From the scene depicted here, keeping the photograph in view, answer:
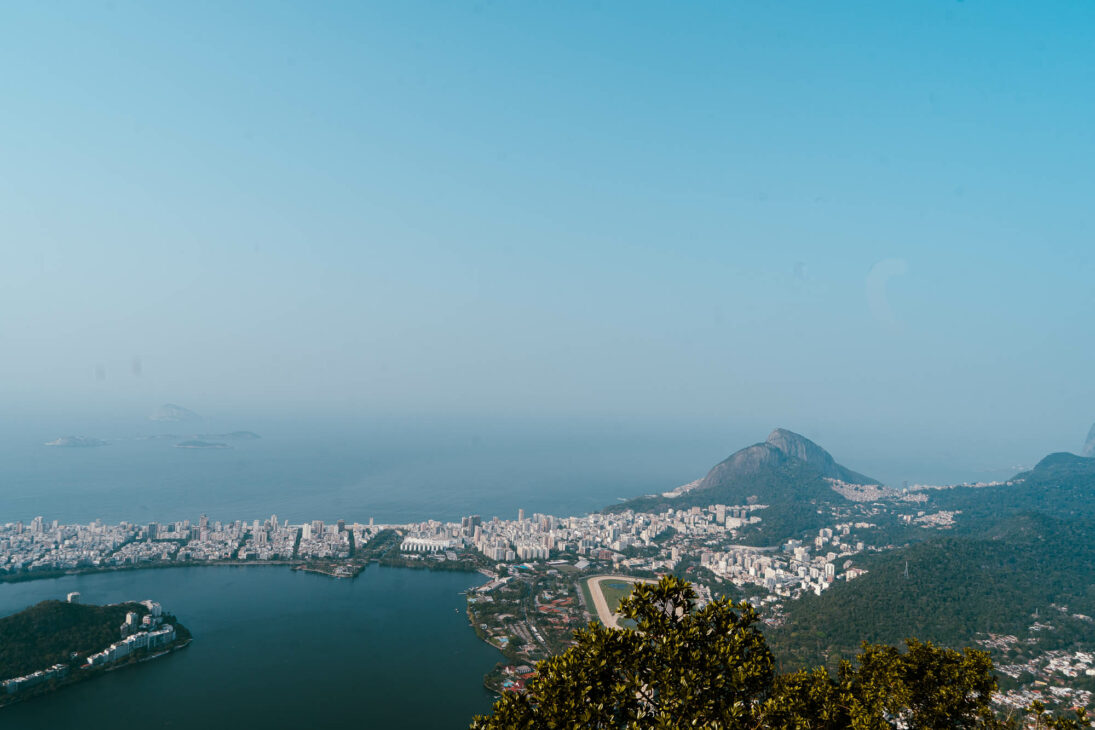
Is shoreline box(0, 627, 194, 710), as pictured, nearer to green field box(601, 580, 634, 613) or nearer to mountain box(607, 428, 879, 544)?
green field box(601, 580, 634, 613)

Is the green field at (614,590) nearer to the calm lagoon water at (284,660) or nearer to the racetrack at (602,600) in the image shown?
the racetrack at (602,600)

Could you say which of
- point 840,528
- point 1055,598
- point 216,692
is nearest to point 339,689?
point 216,692

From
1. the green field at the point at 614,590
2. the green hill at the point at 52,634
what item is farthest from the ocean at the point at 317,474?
the green hill at the point at 52,634

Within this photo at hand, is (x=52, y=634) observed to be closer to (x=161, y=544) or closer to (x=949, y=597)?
(x=161, y=544)

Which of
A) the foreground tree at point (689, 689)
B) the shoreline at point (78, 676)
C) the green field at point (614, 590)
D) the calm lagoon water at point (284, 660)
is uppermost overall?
the foreground tree at point (689, 689)

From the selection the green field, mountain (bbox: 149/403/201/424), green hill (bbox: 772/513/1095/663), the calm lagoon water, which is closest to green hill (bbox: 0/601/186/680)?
the calm lagoon water
